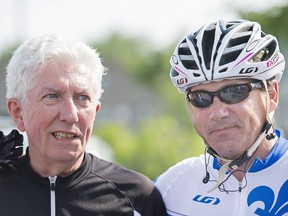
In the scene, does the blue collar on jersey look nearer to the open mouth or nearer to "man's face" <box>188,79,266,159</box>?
"man's face" <box>188,79,266,159</box>

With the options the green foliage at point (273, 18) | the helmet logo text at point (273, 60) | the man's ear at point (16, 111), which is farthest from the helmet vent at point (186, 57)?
the green foliage at point (273, 18)

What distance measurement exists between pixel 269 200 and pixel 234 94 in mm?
703

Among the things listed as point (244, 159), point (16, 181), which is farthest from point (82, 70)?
point (244, 159)

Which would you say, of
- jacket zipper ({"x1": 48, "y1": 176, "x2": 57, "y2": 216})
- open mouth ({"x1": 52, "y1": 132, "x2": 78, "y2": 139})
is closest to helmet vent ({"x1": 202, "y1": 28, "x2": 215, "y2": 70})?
open mouth ({"x1": 52, "y1": 132, "x2": 78, "y2": 139})

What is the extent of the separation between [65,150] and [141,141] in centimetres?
1782

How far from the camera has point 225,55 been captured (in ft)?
13.7

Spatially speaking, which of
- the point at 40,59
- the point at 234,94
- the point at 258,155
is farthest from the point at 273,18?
the point at 40,59

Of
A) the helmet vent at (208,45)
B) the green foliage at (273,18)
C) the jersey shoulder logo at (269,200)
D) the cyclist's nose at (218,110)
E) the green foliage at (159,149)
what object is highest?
the helmet vent at (208,45)

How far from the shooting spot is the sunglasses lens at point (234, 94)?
4.10 m

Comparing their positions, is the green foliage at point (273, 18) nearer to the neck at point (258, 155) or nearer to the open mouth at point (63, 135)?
the neck at point (258, 155)

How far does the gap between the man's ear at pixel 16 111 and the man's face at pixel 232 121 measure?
4.02 ft

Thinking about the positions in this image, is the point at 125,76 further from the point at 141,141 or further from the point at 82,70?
the point at 82,70

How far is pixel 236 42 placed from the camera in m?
4.24

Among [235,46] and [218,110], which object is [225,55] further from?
[218,110]
